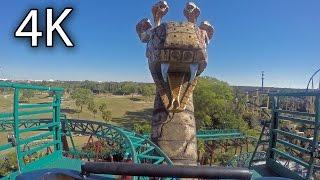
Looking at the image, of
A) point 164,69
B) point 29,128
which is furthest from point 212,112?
point 29,128

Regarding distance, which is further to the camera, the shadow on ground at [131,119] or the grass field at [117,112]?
the grass field at [117,112]

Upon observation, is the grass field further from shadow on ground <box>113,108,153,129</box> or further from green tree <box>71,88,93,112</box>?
green tree <box>71,88,93,112</box>

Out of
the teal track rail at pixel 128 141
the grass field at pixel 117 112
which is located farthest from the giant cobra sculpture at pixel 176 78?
the grass field at pixel 117 112

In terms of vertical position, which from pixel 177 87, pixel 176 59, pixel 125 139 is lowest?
pixel 125 139

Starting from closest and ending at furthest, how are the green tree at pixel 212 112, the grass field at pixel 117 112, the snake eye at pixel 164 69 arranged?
the snake eye at pixel 164 69, the green tree at pixel 212 112, the grass field at pixel 117 112

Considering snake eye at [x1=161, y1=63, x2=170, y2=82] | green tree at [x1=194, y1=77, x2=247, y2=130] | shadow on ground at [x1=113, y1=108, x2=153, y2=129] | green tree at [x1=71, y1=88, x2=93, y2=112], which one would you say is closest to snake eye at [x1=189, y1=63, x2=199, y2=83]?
snake eye at [x1=161, y1=63, x2=170, y2=82]

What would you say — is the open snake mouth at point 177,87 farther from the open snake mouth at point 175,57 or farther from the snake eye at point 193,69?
the snake eye at point 193,69

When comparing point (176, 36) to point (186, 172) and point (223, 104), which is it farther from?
point (223, 104)

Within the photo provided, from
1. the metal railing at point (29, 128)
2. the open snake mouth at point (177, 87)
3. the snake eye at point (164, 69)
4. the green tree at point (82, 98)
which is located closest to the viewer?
the metal railing at point (29, 128)

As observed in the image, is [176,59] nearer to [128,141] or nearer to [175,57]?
[175,57]

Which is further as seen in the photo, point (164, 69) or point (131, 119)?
point (131, 119)
